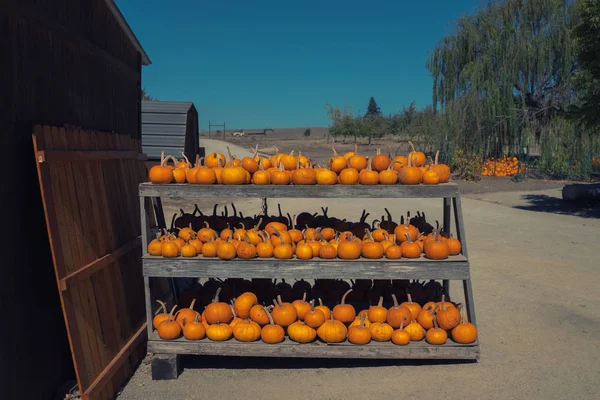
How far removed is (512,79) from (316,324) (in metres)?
21.2

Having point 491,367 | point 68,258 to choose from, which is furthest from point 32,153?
point 491,367

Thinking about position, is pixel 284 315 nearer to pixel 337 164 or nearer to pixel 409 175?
pixel 337 164

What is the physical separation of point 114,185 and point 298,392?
110 inches

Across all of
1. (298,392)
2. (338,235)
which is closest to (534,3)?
(338,235)

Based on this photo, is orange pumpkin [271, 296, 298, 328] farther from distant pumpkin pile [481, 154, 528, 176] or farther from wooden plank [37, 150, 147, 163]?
distant pumpkin pile [481, 154, 528, 176]

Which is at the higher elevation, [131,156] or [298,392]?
[131,156]

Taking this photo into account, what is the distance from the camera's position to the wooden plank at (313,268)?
4379 millimetres

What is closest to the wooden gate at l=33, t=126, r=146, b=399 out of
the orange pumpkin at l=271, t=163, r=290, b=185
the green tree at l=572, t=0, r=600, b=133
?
the orange pumpkin at l=271, t=163, r=290, b=185

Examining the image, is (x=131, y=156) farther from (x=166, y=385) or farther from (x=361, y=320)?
(x=361, y=320)

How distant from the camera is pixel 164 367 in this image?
14.6ft

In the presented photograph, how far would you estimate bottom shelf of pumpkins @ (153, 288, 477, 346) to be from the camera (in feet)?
14.6

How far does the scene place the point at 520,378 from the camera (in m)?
4.36

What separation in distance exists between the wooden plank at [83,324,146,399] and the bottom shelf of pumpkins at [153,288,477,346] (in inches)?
11.3

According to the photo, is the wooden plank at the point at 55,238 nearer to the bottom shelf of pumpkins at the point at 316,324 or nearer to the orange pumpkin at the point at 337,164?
the bottom shelf of pumpkins at the point at 316,324
